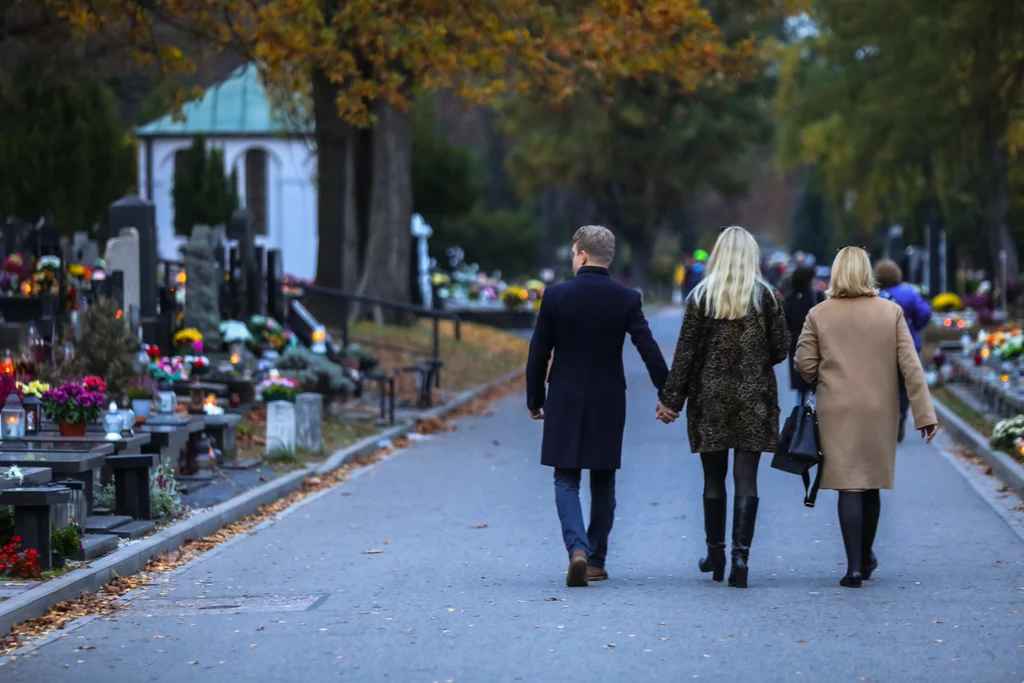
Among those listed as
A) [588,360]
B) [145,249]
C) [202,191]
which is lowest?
[588,360]

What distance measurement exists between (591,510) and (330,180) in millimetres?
20433

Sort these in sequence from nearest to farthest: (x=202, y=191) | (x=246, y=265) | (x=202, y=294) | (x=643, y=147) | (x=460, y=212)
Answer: (x=202, y=294) → (x=246, y=265) → (x=202, y=191) → (x=460, y=212) → (x=643, y=147)

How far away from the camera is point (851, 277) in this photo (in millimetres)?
9117

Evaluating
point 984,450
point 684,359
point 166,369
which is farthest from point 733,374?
point 166,369

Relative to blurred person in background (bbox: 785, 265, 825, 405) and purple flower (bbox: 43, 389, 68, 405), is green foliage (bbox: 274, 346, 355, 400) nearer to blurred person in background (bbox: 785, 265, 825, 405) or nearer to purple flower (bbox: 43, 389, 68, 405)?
blurred person in background (bbox: 785, 265, 825, 405)

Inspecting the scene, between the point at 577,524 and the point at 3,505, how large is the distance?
3070mm

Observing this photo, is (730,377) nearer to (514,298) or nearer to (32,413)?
(32,413)

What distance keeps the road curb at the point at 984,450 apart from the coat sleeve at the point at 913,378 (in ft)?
13.6

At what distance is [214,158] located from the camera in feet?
171

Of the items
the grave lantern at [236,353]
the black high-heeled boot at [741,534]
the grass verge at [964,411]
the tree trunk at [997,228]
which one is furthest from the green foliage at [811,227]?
the black high-heeled boot at [741,534]

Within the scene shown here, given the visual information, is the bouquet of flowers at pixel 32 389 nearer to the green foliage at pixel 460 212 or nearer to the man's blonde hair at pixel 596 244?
the man's blonde hair at pixel 596 244

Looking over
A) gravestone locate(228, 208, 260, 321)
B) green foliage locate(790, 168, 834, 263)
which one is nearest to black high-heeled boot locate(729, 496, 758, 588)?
gravestone locate(228, 208, 260, 321)

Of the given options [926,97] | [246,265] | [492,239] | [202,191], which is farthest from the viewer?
A: [492,239]

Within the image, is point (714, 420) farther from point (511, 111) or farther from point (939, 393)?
point (511, 111)
